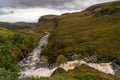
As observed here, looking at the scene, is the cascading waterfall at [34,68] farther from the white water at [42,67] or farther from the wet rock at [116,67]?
the wet rock at [116,67]

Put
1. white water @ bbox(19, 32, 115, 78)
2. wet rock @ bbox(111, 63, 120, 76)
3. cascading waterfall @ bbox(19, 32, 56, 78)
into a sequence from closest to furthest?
wet rock @ bbox(111, 63, 120, 76)
white water @ bbox(19, 32, 115, 78)
cascading waterfall @ bbox(19, 32, 56, 78)

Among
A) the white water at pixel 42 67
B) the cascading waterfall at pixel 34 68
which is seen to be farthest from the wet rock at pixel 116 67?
the cascading waterfall at pixel 34 68

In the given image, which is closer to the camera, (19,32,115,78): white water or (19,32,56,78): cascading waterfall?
(19,32,115,78): white water

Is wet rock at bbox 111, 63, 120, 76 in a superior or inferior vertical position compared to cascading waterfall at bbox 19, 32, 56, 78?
superior

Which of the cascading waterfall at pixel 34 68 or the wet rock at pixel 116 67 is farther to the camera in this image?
the cascading waterfall at pixel 34 68

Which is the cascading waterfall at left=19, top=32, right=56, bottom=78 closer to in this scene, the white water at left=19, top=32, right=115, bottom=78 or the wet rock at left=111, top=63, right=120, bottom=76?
the white water at left=19, top=32, right=115, bottom=78

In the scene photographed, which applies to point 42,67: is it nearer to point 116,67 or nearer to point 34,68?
point 34,68

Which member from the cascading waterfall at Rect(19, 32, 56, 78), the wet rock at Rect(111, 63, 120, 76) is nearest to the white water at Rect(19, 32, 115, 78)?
the cascading waterfall at Rect(19, 32, 56, 78)

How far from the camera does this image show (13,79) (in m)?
Result: 45.8

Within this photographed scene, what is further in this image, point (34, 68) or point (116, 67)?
point (34, 68)

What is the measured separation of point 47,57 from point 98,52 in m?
33.1

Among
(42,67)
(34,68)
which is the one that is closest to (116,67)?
(42,67)

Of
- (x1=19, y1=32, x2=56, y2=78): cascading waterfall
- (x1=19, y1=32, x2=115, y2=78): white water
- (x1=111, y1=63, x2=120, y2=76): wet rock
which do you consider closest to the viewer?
(x1=111, y1=63, x2=120, y2=76): wet rock

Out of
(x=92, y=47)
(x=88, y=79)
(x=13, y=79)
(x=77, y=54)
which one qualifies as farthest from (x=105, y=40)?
(x=13, y=79)
